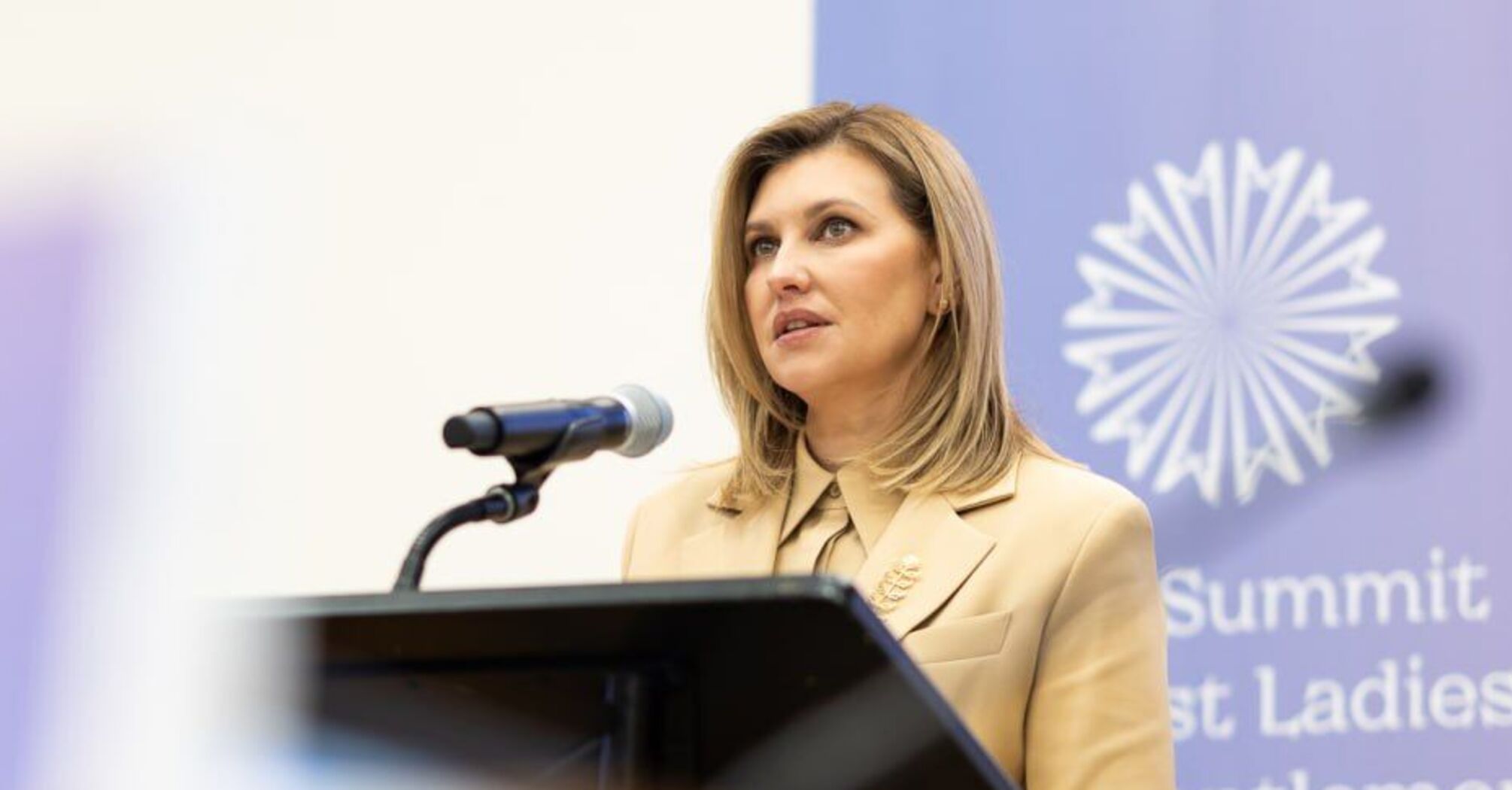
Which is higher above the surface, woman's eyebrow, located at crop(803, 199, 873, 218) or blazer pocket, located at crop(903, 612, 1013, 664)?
woman's eyebrow, located at crop(803, 199, 873, 218)

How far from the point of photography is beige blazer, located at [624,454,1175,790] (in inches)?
76.3

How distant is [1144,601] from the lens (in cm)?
204

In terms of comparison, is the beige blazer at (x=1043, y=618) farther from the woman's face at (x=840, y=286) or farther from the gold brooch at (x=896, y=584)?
the woman's face at (x=840, y=286)

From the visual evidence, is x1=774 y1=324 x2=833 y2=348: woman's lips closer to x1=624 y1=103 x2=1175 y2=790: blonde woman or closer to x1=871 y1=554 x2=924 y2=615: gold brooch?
x1=624 y1=103 x2=1175 y2=790: blonde woman

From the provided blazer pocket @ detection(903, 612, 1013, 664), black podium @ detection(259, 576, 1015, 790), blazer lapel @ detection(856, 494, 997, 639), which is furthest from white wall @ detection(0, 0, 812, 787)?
black podium @ detection(259, 576, 1015, 790)

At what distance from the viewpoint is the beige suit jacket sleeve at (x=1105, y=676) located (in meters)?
1.92

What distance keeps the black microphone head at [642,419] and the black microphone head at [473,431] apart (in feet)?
0.53

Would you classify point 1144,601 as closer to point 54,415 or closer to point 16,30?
point 54,415

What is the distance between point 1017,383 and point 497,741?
5.93ft

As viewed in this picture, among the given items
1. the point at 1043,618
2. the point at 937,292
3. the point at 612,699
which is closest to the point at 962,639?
the point at 1043,618

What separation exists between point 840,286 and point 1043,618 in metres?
0.47

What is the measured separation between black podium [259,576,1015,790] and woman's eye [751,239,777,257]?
1234 mm

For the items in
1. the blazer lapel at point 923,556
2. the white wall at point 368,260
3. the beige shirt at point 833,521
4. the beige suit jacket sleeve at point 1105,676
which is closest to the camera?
the beige suit jacket sleeve at point 1105,676

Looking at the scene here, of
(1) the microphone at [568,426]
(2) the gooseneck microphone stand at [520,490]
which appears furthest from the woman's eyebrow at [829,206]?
(2) the gooseneck microphone stand at [520,490]
